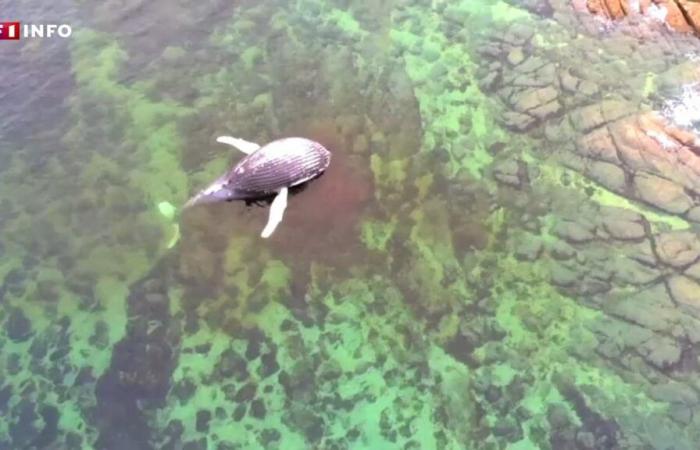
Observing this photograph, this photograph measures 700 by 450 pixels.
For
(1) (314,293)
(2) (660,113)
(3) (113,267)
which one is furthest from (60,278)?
(2) (660,113)

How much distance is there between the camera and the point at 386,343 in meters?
4.97

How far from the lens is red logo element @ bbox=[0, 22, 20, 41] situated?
6.26 meters

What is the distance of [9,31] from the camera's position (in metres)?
6.29

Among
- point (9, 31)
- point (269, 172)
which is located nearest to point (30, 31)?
point (9, 31)

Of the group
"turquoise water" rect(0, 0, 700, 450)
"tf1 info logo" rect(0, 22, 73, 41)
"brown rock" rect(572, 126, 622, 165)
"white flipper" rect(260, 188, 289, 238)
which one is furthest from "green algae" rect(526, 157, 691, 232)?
"tf1 info logo" rect(0, 22, 73, 41)

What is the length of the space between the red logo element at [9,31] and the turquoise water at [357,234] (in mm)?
92

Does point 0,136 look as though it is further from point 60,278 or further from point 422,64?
point 422,64

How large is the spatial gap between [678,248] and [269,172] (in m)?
3.25

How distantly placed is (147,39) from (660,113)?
15.4 feet

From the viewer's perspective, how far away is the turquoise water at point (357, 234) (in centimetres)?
476

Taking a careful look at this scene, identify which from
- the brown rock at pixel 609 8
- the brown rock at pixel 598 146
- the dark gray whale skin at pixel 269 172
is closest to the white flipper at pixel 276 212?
the dark gray whale skin at pixel 269 172

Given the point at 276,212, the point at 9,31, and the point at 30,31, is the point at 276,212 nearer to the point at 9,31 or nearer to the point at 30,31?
the point at 30,31

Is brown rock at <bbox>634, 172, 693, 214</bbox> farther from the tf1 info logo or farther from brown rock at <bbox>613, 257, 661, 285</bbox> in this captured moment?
the tf1 info logo

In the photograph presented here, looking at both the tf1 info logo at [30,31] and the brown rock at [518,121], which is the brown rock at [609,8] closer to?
the brown rock at [518,121]
